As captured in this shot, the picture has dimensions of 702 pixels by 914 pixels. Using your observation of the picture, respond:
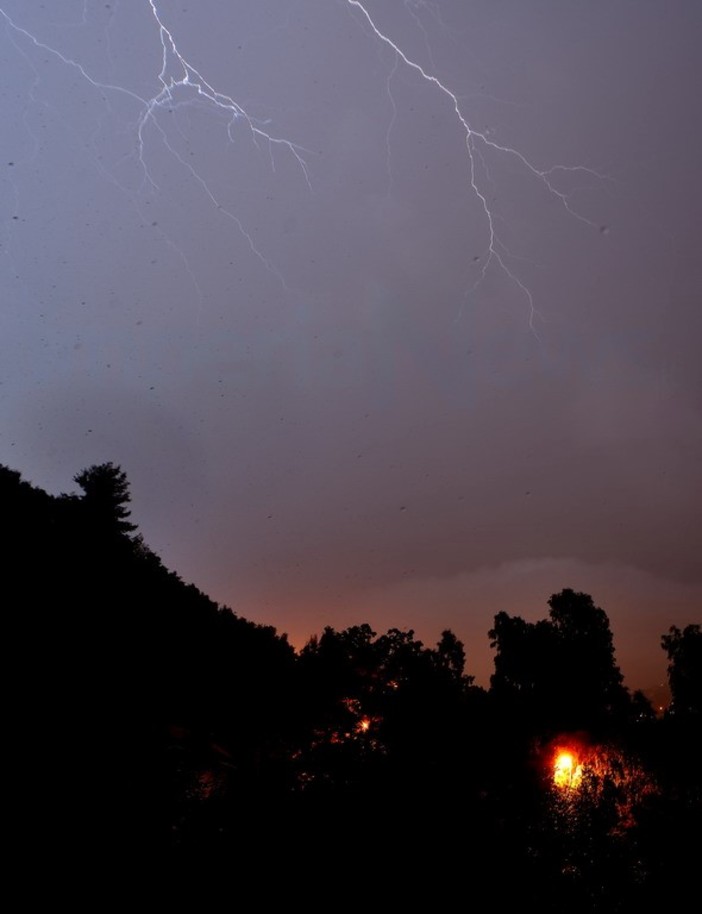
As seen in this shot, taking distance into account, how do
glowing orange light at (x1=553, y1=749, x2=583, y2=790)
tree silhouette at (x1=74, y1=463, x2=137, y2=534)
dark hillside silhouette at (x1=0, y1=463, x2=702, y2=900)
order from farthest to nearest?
tree silhouette at (x1=74, y1=463, x2=137, y2=534)
glowing orange light at (x1=553, y1=749, x2=583, y2=790)
dark hillside silhouette at (x1=0, y1=463, x2=702, y2=900)

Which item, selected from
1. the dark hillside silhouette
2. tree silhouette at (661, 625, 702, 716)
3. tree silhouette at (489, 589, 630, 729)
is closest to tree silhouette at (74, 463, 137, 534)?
the dark hillside silhouette

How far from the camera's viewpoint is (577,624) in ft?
92.1

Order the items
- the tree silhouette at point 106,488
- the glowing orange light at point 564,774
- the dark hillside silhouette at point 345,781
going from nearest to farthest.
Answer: the dark hillside silhouette at point 345,781
the glowing orange light at point 564,774
the tree silhouette at point 106,488

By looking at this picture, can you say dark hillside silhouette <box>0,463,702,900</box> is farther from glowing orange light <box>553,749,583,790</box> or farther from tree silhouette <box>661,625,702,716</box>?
tree silhouette <box>661,625,702,716</box>

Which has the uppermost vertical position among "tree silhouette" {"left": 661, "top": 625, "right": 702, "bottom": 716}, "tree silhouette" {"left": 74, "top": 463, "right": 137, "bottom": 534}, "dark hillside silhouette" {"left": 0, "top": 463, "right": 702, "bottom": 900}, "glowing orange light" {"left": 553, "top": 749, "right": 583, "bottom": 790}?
"tree silhouette" {"left": 661, "top": 625, "right": 702, "bottom": 716}

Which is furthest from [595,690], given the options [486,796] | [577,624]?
[486,796]

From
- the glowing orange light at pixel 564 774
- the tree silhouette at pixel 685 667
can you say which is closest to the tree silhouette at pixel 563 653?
the tree silhouette at pixel 685 667

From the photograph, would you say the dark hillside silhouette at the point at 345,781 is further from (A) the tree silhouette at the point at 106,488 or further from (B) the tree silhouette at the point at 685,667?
(B) the tree silhouette at the point at 685,667

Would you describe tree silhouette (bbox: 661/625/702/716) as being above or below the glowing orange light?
above

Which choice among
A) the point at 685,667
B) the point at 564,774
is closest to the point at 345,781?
the point at 564,774

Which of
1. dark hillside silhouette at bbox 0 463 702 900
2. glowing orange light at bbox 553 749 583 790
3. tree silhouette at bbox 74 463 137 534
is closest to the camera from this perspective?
dark hillside silhouette at bbox 0 463 702 900

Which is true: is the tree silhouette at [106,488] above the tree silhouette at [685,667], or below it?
below

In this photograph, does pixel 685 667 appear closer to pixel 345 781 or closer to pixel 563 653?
pixel 563 653

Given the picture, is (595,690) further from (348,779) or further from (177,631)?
(348,779)
